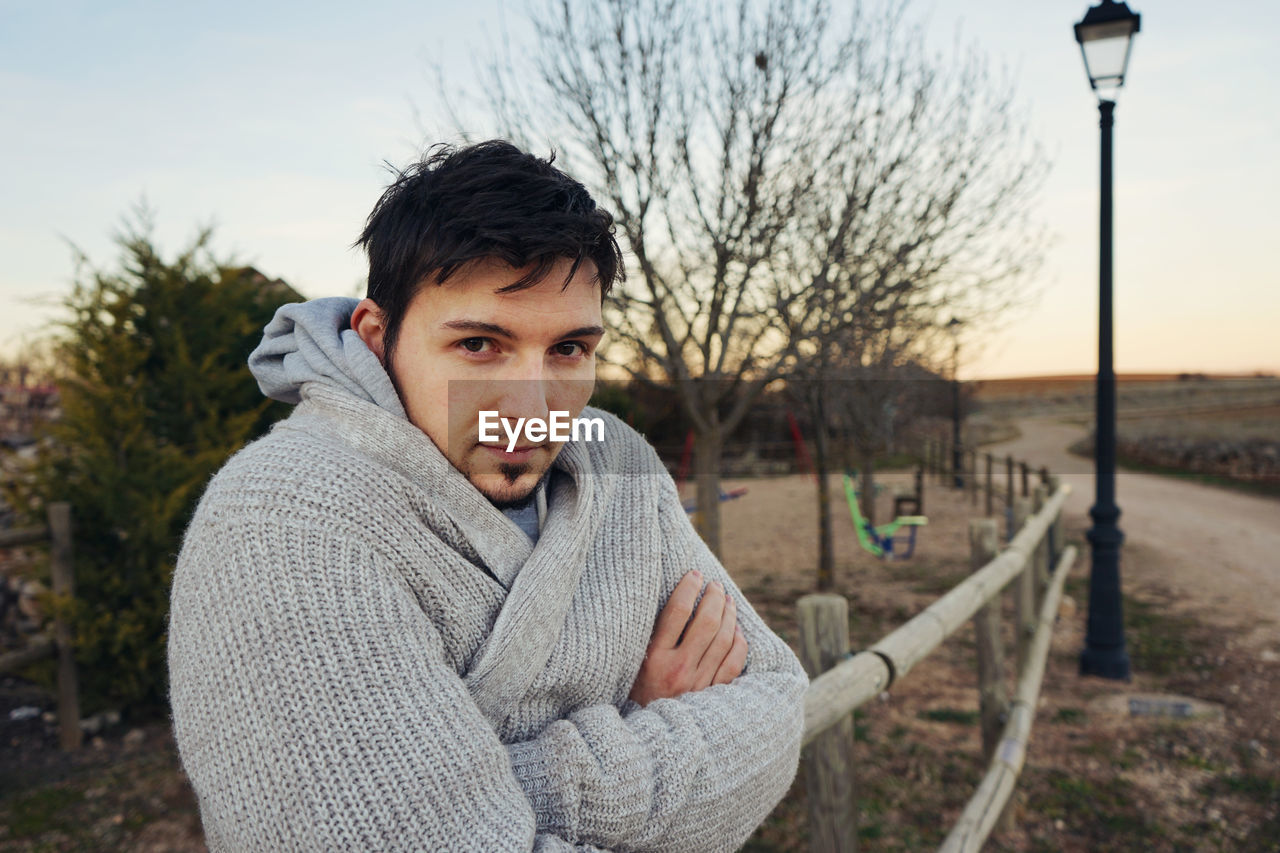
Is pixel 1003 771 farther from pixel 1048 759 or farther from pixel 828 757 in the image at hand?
pixel 828 757

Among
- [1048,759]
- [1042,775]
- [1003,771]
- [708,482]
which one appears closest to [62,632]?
[708,482]

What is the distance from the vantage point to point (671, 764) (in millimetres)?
1069

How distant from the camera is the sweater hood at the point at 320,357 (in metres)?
1.05

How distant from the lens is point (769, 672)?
1.38 m

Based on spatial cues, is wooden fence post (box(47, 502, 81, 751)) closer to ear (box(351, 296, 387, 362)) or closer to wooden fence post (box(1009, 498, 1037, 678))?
ear (box(351, 296, 387, 362))

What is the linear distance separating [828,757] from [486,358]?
188cm

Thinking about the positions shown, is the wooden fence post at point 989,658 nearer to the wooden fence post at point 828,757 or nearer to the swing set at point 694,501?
the wooden fence post at point 828,757

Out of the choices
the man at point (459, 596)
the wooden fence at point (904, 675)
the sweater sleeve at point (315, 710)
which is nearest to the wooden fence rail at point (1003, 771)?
the wooden fence at point (904, 675)

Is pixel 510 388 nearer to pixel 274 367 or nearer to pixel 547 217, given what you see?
pixel 547 217

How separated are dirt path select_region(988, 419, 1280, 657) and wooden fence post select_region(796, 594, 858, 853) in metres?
5.80

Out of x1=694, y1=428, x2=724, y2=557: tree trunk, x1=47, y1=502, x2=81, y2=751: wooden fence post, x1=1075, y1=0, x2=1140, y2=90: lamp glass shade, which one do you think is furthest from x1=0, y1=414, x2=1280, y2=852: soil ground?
x1=1075, y1=0, x2=1140, y2=90: lamp glass shade

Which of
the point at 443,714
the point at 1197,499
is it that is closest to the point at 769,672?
the point at 443,714

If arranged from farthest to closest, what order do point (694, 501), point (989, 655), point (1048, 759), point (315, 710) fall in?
point (694, 501), point (1048, 759), point (989, 655), point (315, 710)

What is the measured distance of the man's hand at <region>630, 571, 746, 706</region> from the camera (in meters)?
1.24
